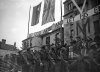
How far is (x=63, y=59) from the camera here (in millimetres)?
12469

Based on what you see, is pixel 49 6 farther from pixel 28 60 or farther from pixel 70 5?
pixel 28 60

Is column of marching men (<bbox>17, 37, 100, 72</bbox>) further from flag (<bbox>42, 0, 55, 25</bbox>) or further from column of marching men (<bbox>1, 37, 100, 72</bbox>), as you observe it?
flag (<bbox>42, 0, 55, 25</bbox>)

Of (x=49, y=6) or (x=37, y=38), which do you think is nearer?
(x=49, y=6)

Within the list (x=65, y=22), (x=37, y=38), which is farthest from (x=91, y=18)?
(x=37, y=38)

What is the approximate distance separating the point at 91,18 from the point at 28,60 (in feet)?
32.4

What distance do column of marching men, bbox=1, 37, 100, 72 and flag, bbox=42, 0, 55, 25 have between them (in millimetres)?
6147

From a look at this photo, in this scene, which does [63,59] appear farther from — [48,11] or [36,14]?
[36,14]

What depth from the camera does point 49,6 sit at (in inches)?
842

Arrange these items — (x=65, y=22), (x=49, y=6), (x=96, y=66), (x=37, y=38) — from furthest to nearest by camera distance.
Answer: (x=37, y=38), (x=65, y=22), (x=49, y=6), (x=96, y=66)

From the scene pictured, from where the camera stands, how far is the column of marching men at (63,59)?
10298 millimetres

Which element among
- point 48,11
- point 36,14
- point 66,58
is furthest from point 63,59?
point 36,14

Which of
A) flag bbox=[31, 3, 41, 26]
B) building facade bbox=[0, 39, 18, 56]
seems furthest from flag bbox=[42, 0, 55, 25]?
building facade bbox=[0, 39, 18, 56]

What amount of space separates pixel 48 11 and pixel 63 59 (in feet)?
34.6

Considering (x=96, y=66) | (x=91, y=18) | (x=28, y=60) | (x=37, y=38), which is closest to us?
(x=96, y=66)
